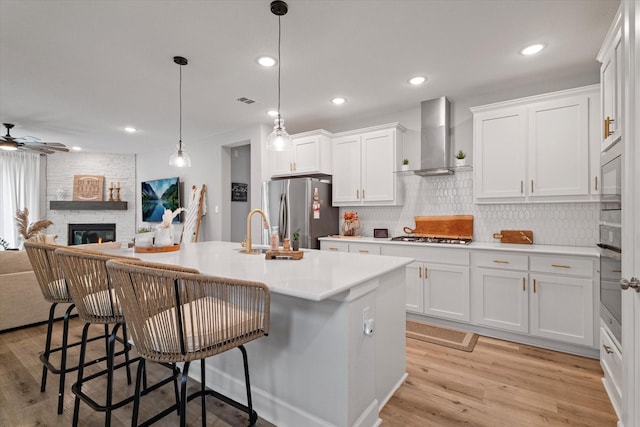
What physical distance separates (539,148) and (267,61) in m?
2.67

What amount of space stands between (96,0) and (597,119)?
3937mm

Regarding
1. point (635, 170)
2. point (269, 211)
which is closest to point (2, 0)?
point (269, 211)

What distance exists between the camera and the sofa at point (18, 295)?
10.6 ft

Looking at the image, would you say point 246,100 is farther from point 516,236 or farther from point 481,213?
point 516,236

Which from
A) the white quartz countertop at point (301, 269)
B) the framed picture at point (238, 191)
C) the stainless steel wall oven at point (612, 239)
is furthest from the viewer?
the framed picture at point (238, 191)

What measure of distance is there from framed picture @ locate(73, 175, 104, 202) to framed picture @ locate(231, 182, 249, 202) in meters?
3.69

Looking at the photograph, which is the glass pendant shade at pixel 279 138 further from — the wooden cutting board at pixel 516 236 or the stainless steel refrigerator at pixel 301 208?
the wooden cutting board at pixel 516 236

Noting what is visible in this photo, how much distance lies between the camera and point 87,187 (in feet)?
23.6

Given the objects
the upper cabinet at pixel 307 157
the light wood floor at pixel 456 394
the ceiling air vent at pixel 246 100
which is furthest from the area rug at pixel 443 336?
the ceiling air vent at pixel 246 100

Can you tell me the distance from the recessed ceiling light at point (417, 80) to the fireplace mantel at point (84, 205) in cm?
688

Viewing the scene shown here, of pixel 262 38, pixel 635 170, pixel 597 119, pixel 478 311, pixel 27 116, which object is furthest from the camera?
pixel 27 116

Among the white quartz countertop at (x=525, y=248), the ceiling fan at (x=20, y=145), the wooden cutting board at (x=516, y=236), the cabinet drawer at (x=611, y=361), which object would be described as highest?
the ceiling fan at (x=20, y=145)

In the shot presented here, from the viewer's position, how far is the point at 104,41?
8.18 feet

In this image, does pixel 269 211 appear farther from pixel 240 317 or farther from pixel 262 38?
pixel 240 317
